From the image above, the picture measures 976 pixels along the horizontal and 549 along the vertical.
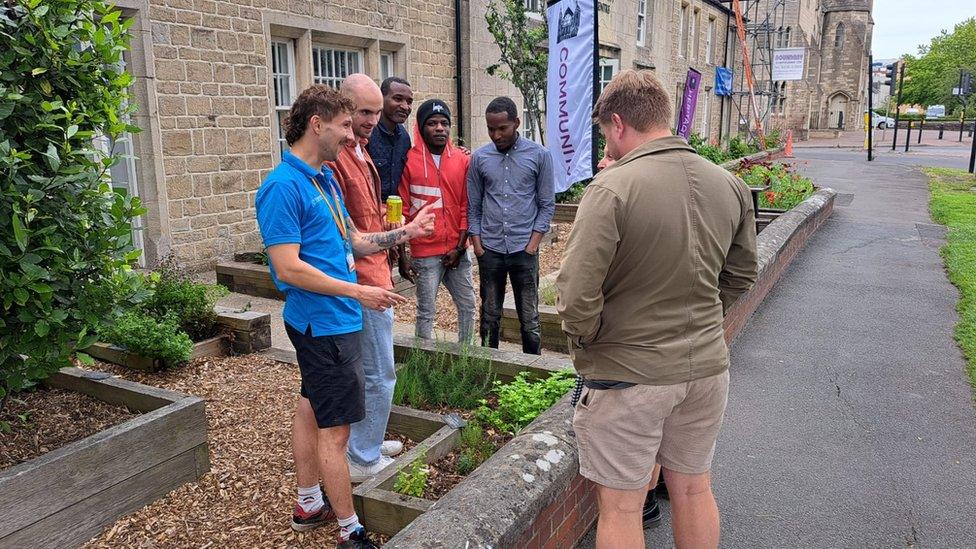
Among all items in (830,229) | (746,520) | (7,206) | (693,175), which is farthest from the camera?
(830,229)

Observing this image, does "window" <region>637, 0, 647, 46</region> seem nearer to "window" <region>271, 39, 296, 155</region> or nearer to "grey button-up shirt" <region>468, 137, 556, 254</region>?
"window" <region>271, 39, 296, 155</region>

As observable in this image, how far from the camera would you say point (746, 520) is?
3.61 metres

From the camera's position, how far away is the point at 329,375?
285cm

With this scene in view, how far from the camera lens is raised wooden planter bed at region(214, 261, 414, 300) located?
7418 millimetres

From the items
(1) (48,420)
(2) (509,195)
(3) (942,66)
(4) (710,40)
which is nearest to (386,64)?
(2) (509,195)

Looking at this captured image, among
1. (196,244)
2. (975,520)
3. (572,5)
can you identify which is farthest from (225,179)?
(975,520)

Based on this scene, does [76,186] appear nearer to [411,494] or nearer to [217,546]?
[217,546]

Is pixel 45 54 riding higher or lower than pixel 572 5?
lower

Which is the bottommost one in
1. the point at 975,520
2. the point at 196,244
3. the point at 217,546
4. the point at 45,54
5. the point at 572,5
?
the point at 975,520

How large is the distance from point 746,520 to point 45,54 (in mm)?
3907

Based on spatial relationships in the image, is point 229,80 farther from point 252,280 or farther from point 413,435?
point 413,435

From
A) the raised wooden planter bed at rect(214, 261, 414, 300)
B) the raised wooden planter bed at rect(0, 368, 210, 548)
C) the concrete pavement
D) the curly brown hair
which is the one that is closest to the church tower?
the concrete pavement

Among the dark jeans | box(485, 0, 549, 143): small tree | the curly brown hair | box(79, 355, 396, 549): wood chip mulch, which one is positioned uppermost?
box(485, 0, 549, 143): small tree

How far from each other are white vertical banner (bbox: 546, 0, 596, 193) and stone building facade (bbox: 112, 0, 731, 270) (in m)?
3.00
